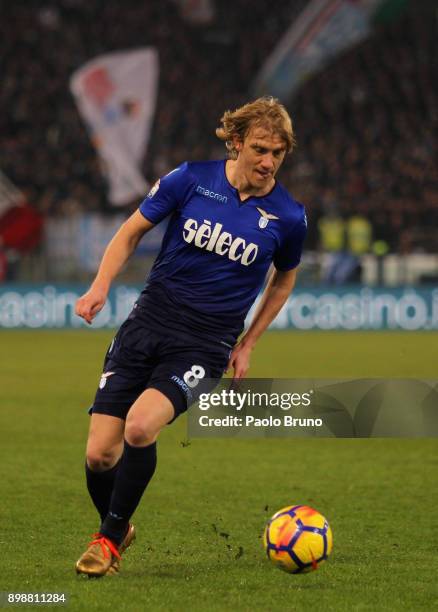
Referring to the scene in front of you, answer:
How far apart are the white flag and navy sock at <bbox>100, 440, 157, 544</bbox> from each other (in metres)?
18.6

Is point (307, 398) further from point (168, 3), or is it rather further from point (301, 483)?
point (168, 3)

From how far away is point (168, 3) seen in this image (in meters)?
32.5

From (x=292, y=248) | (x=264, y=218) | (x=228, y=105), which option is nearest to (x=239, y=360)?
(x=292, y=248)

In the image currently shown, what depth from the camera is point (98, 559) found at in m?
5.41

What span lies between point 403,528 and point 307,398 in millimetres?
1063

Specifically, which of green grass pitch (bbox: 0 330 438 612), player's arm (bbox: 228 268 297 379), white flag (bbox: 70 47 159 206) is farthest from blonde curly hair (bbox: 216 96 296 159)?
white flag (bbox: 70 47 159 206)

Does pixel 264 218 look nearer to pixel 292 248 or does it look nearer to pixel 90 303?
pixel 292 248

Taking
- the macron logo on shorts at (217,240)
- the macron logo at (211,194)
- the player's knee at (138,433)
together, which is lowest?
the player's knee at (138,433)

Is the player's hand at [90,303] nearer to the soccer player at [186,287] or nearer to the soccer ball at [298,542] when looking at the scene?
the soccer player at [186,287]

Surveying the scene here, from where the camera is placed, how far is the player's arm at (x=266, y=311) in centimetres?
580

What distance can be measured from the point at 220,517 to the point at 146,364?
1.85 m

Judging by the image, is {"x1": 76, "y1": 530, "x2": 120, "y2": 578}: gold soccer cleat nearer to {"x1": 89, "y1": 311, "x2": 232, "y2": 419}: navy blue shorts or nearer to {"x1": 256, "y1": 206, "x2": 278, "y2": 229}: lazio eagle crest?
{"x1": 89, "y1": 311, "x2": 232, "y2": 419}: navy blue shorts

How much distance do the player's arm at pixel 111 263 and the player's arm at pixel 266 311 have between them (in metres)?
0.71

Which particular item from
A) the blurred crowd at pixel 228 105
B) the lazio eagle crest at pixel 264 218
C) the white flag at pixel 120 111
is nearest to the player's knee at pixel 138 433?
the lazio eagle crest at pixel 264 218
